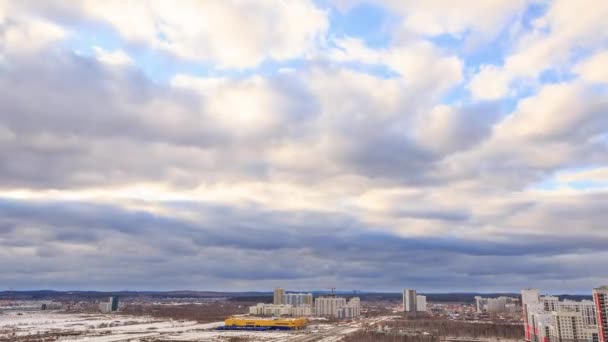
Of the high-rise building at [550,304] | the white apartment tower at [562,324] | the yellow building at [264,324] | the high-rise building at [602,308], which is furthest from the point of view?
the yellow building at [264,324]

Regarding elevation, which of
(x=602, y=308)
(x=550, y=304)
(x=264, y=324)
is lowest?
(x=264, y=324)

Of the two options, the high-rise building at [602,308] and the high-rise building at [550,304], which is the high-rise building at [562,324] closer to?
the high-rise building at [602,308]

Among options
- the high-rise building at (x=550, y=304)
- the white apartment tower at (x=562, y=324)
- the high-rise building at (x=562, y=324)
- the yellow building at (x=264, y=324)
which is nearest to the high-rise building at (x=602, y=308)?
the white apartment tower at (x=562, y=324)

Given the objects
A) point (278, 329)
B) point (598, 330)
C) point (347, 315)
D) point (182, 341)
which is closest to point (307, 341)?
point (182, 341)

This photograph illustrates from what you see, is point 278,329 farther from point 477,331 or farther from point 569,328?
point 569,328

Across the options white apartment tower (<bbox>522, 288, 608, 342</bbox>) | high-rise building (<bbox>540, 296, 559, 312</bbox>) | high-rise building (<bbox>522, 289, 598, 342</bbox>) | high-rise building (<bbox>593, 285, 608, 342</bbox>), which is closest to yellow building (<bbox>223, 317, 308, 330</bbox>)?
high-rise building (<bbox>522, 289, 598, 342</bbox>)

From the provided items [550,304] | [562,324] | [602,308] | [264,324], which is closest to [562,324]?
[562,324]

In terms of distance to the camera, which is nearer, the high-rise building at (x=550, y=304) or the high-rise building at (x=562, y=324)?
the high-rise building at (x=562, y=324)

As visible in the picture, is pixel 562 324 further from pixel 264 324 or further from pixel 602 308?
pixel 264 324

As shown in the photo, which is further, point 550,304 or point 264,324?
point 264,324

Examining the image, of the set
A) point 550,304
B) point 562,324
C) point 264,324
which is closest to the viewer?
point 562,324

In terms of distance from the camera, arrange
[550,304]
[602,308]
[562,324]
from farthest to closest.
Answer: [550,304] < [562,324] < [602,308]
